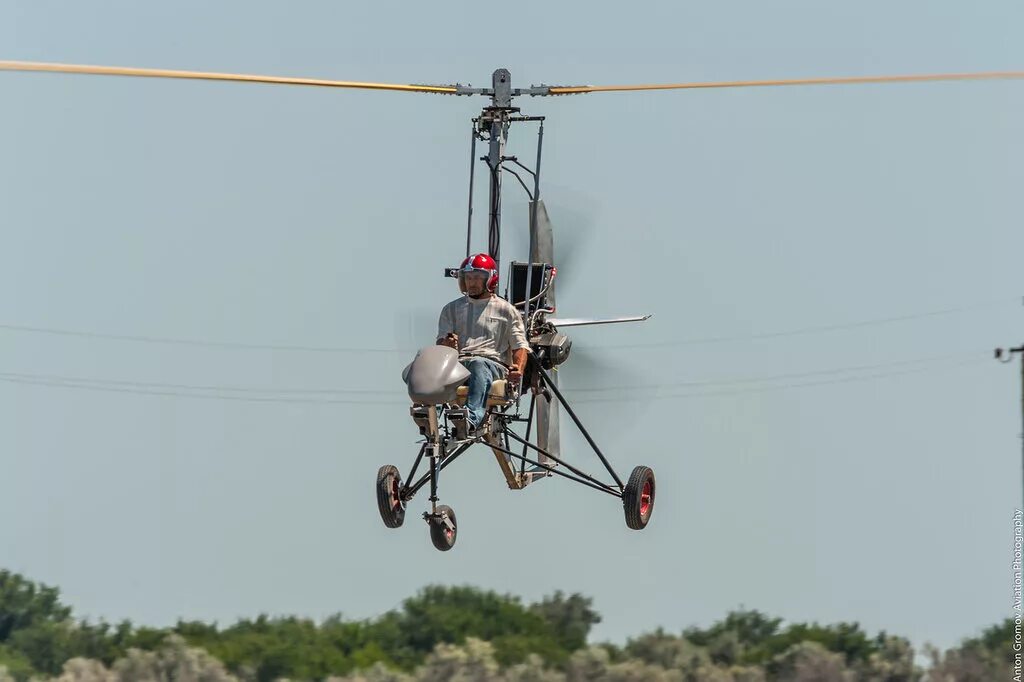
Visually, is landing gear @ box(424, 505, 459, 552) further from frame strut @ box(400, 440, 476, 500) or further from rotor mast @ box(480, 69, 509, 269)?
rotor mast @ box(480, 69, 509, 269)

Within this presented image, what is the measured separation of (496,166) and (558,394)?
8.39 feet

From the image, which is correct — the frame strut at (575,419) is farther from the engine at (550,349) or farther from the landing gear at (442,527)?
the landing gear at (442,527)

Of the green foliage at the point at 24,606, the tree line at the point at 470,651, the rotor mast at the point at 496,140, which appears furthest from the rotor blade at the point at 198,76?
the green foliage at the point at 24,606

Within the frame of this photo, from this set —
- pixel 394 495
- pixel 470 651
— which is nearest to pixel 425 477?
pixel 394 495

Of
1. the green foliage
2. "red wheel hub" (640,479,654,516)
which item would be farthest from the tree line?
"red wheel hub" (640,479,654,516)

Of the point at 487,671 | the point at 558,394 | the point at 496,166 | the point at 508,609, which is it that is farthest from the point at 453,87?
the point at 508,609

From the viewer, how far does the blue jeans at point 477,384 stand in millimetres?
21609

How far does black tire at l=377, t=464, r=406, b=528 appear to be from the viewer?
891 inches

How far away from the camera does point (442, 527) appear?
71.9 ft

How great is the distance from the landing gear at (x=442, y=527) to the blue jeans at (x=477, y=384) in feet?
3.32

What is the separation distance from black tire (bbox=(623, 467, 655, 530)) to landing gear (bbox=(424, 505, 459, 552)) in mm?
2671

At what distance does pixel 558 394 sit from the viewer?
78.6 feet

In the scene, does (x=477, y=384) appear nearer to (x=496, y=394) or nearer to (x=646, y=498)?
(x=496, y=394)

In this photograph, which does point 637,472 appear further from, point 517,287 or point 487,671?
point 487,671
